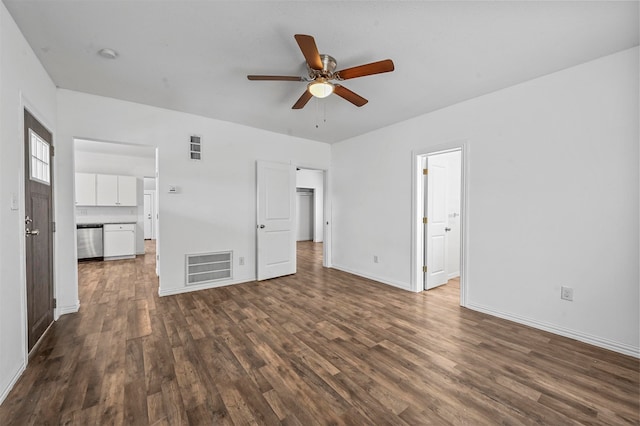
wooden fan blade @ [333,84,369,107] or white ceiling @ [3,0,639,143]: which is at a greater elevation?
white ceiling @ [3,0,639,143]

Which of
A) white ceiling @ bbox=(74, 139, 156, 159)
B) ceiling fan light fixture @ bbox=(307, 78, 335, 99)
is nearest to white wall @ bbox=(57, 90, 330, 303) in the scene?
white ceiling @ bbox=(74, 139, 156, 159)

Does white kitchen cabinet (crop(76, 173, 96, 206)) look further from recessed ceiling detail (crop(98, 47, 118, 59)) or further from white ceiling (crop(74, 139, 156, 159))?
recessed ceiling detail (crop(98, 47, 118, 59))

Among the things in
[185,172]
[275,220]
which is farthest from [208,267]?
[185,172]

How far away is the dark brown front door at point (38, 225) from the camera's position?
217cm

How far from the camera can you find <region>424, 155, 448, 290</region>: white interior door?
3.98 meters

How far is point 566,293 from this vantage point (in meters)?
2.55

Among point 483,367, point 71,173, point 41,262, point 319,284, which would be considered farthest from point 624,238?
point 71,173

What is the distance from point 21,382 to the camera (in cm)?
182

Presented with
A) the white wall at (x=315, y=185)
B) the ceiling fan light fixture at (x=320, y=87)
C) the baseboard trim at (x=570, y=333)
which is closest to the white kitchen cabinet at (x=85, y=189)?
the white wall at (x=315, y=185)

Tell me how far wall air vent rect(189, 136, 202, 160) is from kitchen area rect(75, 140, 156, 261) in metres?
2.58

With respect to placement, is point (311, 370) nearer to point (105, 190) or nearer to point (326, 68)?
point (326, 68)

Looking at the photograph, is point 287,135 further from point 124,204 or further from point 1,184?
point 124,204

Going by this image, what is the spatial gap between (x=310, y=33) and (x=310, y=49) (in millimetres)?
337

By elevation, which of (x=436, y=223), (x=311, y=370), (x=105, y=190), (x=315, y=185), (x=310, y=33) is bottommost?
(x=311, y=370)
